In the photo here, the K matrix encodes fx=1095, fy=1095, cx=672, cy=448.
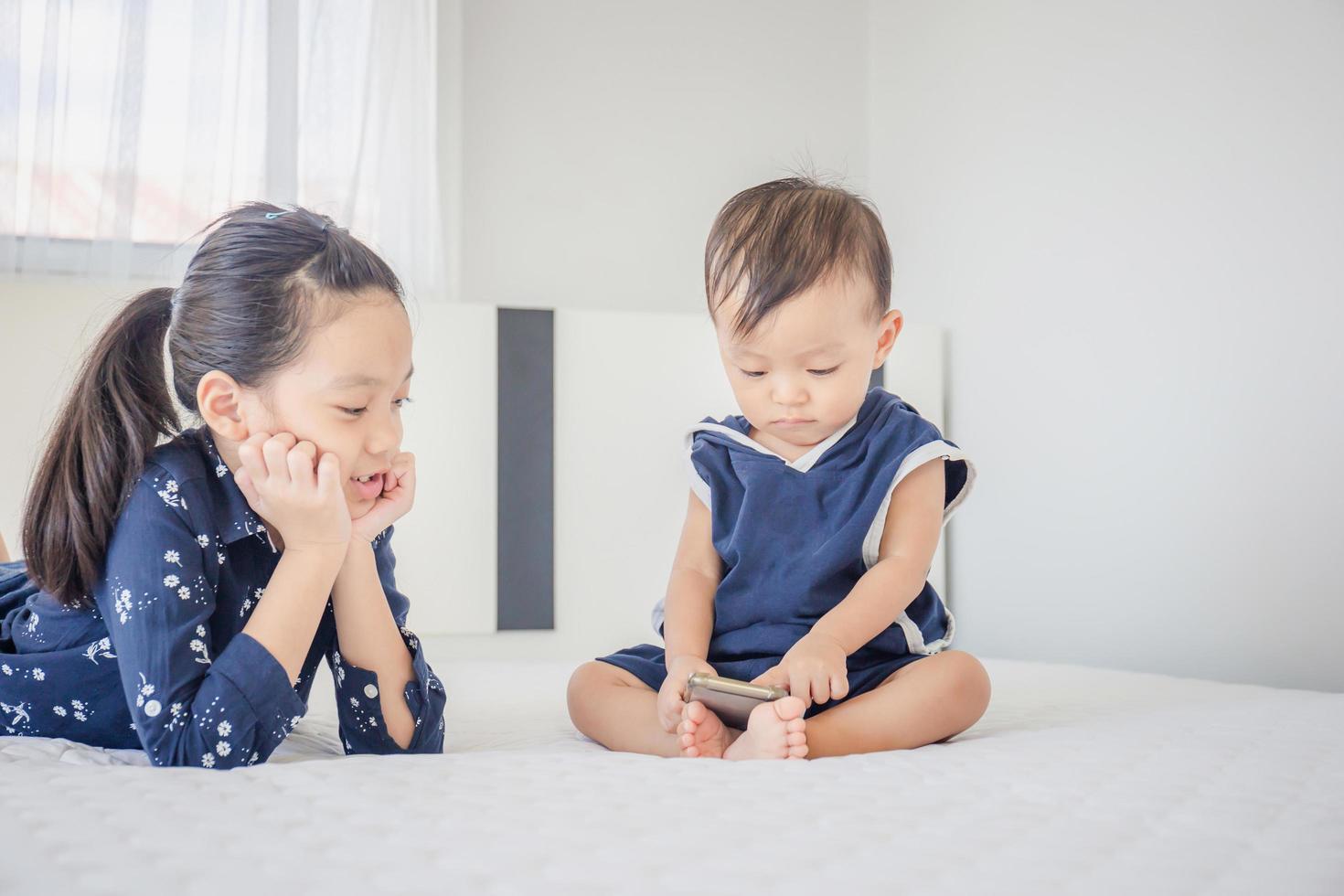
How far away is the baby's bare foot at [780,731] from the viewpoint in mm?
771

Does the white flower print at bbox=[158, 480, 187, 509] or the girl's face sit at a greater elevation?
the girl's face

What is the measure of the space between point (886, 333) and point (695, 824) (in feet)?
2.05

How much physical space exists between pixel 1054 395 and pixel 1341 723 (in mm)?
983

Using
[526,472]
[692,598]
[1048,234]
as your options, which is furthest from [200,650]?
[1048,234]

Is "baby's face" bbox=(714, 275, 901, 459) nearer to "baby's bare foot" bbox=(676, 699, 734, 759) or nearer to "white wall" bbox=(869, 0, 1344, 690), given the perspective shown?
"baby's bare foot" bbox=(676, 699, 734, 759)

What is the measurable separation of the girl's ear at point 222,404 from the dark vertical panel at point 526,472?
105 cm

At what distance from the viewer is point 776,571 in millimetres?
1011

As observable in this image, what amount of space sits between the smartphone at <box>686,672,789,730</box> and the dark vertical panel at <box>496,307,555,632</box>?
41.3 inches

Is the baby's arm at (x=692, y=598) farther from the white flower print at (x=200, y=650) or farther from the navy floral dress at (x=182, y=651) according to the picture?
the white flower print at (x=200, y=650)

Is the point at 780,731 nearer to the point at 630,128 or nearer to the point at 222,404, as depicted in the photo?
the point at 222,404

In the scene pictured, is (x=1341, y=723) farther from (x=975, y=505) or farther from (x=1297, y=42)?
(x=975, y=505)

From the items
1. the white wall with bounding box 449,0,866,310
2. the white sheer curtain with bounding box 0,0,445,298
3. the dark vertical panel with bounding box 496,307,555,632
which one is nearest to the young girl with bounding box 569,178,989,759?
the dark vertical panel with bounding box 496,307,555,632

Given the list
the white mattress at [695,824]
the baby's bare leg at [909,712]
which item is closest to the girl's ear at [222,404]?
the white mattress at [695,824]

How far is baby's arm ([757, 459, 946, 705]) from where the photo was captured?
825 mm
